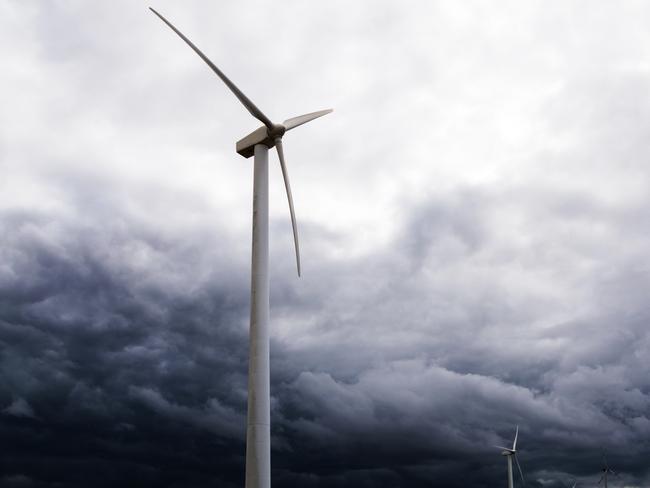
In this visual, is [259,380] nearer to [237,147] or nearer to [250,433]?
[250,433]

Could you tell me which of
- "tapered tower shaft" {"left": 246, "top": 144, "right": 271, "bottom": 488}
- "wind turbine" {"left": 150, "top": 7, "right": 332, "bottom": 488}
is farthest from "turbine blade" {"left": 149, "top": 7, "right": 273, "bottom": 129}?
"tapered tower shaft" {"left": 246, "top": 144, "right": 271, "bottom": 488}

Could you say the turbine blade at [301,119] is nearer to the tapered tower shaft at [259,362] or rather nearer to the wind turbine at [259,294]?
the wind turbine at [259,294]

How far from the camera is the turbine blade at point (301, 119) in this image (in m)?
55.6

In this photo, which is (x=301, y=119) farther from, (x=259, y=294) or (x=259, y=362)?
(x=259, y=362)

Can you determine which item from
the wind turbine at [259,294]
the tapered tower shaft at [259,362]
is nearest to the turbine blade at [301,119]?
the wind turbine at [259,294]

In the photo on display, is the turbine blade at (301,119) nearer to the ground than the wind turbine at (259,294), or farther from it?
farther from it

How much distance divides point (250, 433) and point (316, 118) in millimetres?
32634

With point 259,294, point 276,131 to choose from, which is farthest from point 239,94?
point 259,294

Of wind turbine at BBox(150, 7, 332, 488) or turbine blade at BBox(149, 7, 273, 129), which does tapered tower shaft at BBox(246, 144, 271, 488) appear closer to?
wind turbine at BBox(150, 7, 332, 488)

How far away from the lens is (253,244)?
4612 cm

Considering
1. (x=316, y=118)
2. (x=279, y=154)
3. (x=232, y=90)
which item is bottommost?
(x=279, y=154)

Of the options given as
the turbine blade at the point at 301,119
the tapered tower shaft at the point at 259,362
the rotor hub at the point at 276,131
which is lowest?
the tapered tower shaft at the point at 259,362

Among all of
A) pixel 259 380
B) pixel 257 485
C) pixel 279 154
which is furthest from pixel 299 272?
pixel 257 485

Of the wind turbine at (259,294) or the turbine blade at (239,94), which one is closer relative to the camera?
the wind turbine at (259,294)
